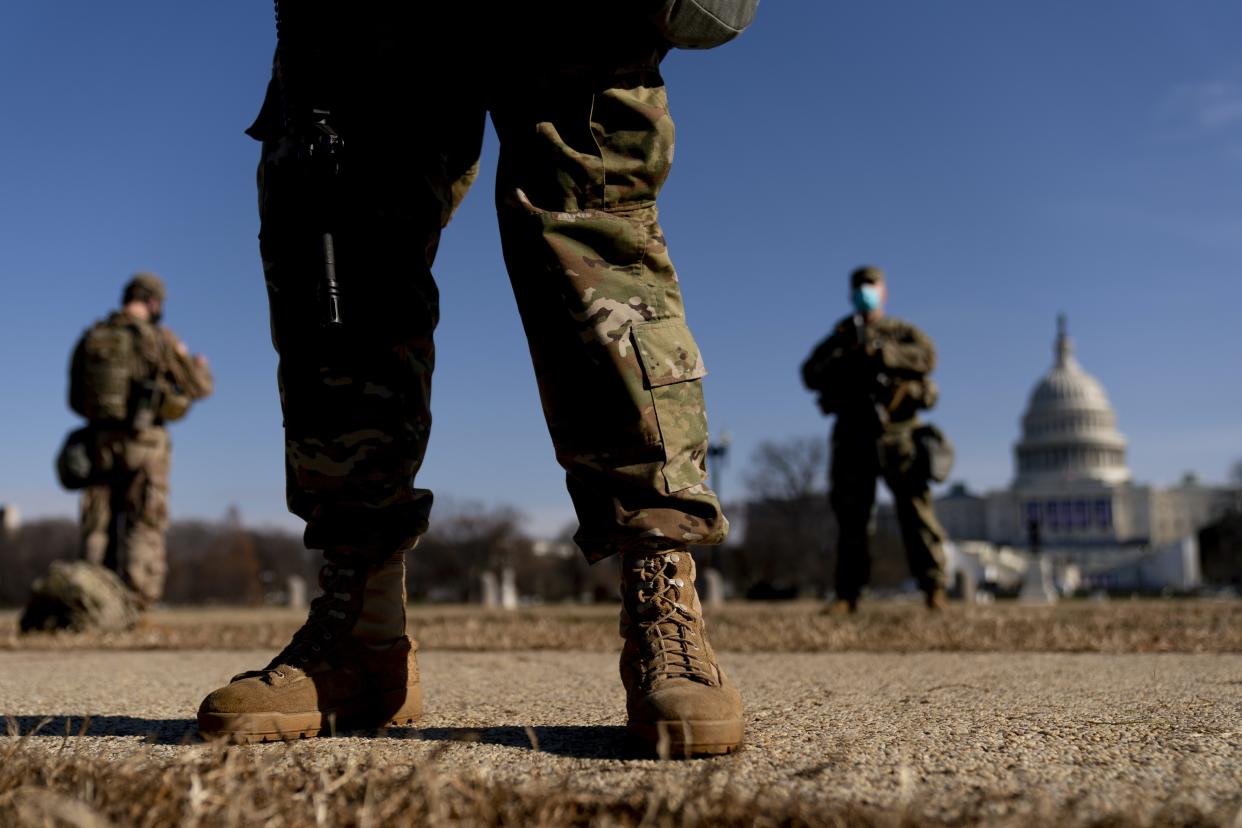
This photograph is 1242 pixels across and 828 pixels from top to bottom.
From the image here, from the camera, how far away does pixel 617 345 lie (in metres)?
1.78

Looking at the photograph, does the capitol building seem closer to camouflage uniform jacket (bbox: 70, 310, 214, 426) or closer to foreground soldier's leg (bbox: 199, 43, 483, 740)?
camouflage uniform jacket (bbox: 70, 310, 214, 426)

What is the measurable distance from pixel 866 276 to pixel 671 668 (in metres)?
6.31

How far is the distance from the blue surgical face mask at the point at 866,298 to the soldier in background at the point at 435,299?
18.8 ft

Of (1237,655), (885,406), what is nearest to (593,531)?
(1237,655)

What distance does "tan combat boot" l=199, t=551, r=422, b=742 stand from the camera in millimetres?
1718

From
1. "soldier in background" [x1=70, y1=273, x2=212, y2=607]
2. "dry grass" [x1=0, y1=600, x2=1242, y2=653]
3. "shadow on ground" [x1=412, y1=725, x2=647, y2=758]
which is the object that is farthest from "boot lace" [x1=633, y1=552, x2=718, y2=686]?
"soldier in background" [x1=70, y1=273, x2=212, y2=607]

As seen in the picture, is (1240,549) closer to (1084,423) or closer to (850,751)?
(1084,423)


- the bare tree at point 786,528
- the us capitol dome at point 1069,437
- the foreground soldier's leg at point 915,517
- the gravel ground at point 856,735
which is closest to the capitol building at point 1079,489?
the us capitol dome at point 1069,437

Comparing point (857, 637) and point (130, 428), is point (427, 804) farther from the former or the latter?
point (130, 428)

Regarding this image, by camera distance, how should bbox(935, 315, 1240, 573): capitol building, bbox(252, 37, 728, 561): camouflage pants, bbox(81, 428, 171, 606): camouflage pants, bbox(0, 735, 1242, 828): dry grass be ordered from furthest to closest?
1. bbox(935, 315, 1240, 573): capitol building
2. bbox(81, 428, 171, 606): camouflage pants
3. bbox(252, 37, 728, 561): camouflage pants
4. bbox(0, 735, 1242, 828): dry grass

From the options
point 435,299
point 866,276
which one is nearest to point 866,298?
point 866,276

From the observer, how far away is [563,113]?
6.17 ft

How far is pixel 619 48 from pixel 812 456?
57155mm

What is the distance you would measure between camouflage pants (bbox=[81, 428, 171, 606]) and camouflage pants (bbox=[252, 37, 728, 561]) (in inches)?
228
